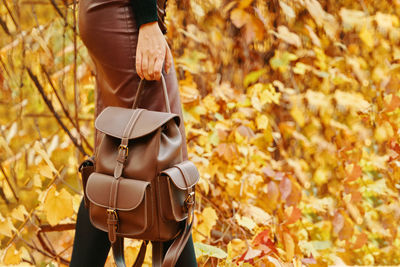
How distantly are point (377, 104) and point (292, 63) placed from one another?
60 cm

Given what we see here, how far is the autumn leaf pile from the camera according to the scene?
1789 millimetres

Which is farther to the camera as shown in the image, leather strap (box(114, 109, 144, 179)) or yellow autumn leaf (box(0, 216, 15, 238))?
yellow autumn leaf (box(0, 216, 15, 238))

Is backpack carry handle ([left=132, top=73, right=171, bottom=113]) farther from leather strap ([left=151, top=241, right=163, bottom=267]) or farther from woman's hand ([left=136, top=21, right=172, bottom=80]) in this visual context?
leather strap ([left=151, top=241, right=163, bottom=267])

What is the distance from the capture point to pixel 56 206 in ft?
5.15

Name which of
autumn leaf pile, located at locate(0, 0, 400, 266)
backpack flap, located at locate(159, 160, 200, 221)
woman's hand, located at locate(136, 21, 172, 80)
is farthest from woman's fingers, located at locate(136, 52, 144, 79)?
autumn leaf pile, located at locate(0, 0, 400, 266)

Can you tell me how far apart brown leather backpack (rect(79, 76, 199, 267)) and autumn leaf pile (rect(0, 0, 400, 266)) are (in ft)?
2.07

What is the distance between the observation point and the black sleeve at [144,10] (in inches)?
35.9

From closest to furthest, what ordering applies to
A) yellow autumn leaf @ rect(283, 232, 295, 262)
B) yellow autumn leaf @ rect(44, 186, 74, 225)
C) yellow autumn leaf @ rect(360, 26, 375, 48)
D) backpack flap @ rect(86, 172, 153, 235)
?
backpack flap @ rect(86, 172, 153, 235) < yellow autumn leaf @ rect(44, 186, 74, 225) < yellow autumn leaf @ rect(283, 232, 295, 262) < yellow autumn leaf @ rect(360, 26, 375, 48)

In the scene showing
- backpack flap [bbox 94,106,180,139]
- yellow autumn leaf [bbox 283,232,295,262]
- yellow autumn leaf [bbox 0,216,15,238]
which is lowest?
yellow autumn leaf [bbox 283,232,295,262]

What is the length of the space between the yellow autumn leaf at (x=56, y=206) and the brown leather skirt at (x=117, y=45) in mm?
731

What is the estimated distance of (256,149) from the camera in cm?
228

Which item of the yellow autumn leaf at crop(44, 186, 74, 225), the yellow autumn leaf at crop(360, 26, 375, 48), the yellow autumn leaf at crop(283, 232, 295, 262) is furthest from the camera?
the yellow autumn leaf at crop(360, 26, 375, 48)

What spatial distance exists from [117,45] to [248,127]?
1.21 metres

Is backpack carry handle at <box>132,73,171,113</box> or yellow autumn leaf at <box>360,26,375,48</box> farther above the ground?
backpack carry handle at <box>132,73,171,113</box>
